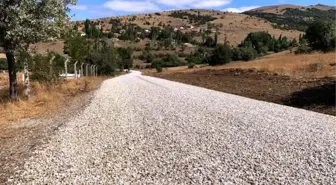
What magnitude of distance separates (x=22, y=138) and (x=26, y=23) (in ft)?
26.2

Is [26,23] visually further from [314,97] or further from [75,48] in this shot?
[75,48]

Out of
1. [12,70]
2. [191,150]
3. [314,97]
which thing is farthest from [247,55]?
[191,150]

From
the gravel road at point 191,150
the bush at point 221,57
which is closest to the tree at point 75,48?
the gravel road at point 191,150

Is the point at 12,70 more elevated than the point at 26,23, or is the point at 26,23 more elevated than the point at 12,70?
the point at 26,23

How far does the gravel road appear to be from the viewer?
7691mm

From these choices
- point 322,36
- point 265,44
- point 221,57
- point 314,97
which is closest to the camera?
point 314,97

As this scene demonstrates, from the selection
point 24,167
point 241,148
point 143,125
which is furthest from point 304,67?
point 24,167

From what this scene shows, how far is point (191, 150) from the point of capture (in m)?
9.58

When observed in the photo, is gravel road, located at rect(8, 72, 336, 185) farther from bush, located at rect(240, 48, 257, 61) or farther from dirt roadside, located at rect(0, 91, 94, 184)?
bush, located at rect(240, 48, 257, 61)

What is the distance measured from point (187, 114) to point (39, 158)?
23.0 ft

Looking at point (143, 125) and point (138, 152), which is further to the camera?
point (143, 125)

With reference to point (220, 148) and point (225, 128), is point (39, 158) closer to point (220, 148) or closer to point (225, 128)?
point (220, 148)

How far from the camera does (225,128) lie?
12078mm

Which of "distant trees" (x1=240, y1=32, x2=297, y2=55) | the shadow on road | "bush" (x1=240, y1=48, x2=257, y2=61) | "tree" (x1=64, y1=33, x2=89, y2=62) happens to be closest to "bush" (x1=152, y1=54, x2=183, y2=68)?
"distant trees" (x1=240, y1=32, x2=297, y2=55)
